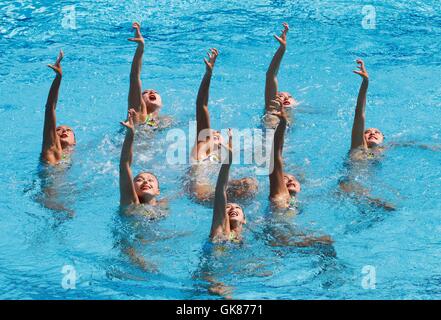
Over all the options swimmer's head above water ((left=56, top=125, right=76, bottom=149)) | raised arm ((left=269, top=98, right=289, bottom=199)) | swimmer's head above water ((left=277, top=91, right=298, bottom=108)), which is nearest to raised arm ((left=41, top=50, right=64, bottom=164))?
swimmer's head above water ((left=56, top=125, right=76, bottom=149))

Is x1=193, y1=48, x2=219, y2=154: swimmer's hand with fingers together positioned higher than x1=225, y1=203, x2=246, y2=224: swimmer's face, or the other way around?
x1=193, y1=48, x2=219, y2=154: swimmer's hand with fingers together

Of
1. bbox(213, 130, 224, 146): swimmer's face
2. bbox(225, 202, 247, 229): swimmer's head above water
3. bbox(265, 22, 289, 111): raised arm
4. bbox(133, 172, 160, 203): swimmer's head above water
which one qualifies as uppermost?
bbox(265, 22, 289, 111): raised arm

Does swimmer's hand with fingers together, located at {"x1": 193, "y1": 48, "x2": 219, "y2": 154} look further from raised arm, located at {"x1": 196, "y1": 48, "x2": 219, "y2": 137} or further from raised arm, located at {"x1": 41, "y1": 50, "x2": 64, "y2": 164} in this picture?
raised arm, located at {"x1": 41, "y1": 50, "x2": 64, "y2": 164}

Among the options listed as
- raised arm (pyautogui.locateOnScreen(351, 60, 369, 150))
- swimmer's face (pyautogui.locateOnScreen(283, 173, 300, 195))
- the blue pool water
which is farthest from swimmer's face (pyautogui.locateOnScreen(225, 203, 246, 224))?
raised arm (pyautogui.locateOnScreen(351, 60, 369, 150))

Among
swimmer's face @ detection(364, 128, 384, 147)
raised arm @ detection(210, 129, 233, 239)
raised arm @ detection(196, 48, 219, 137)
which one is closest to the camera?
raised arm @ detection(210, 129, 233, 239)

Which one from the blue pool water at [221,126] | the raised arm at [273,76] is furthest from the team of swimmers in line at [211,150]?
the blue pool water at [221,126]

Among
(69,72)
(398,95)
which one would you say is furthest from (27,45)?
(398,95)

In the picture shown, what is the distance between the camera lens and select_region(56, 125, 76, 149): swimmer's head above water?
30.8 ft

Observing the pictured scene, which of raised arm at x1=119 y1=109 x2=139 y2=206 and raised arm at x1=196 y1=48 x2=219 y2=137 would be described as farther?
raised arm at x1=196 y1=48 x2=219 y2=137

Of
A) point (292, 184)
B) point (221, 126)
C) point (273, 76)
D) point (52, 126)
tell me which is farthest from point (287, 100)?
point (52, 126)

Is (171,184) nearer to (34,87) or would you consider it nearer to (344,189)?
(344,189)

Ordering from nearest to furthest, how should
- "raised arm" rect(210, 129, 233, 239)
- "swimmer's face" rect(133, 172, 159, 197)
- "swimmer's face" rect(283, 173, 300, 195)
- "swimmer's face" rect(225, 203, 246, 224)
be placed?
"raised arm" rect(210, 129, 233, 239)
"swimmer's face" rect(225, 203, 246, 224)
"swimmer's face" rect(133, 172, 159, 197)
"swimmer's face" rect(283, 173, 300, 195)

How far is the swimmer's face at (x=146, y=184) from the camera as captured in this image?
27.3 ft

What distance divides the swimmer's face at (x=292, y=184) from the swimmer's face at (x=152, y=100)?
2.34m
